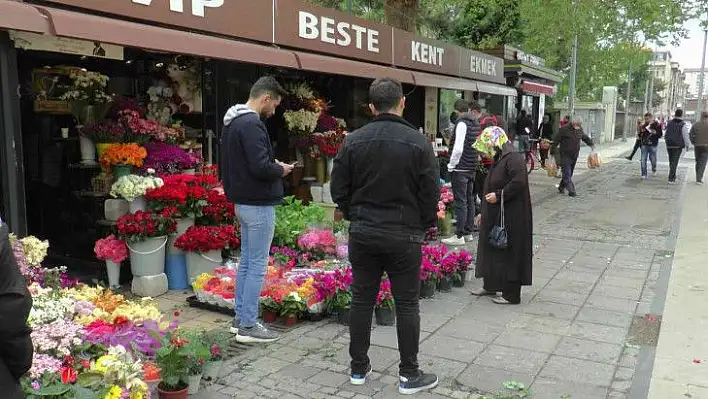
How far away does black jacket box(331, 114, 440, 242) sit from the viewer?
139 inches

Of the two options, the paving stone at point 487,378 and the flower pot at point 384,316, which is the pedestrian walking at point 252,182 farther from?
the paving stone at point 487,378

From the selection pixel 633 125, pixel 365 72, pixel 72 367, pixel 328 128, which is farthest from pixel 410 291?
pixel 633 125

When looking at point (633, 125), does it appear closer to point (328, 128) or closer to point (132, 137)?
point (328, 128)

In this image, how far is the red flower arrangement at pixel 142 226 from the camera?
18.3 ft

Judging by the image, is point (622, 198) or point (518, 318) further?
point (622, 198)

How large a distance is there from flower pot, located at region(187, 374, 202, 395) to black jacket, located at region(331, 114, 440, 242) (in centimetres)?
125

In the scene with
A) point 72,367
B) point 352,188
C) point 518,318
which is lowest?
point 518,318

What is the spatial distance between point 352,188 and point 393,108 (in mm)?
521

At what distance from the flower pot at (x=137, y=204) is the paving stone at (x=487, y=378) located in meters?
3.38

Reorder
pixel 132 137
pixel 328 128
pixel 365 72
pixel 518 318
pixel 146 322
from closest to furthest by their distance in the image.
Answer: pixel 146 322
pixel 518 318
pixel 132 137
pixel 365 72
pixel 328 128

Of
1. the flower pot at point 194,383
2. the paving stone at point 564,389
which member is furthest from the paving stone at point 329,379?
the paving stone at point 564,389

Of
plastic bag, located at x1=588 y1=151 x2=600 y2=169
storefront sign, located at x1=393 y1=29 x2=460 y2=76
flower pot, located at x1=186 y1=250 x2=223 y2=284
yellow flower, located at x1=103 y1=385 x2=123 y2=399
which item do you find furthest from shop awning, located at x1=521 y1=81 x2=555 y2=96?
yellow flower, located at x1=103 y1=385 x2=123 y2=399

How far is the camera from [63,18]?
4285 mm

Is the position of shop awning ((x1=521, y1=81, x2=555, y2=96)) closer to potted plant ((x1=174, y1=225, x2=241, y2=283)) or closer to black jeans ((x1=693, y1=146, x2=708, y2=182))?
black jeans ((x1=693, y1=146, x2=708, y2=182))
